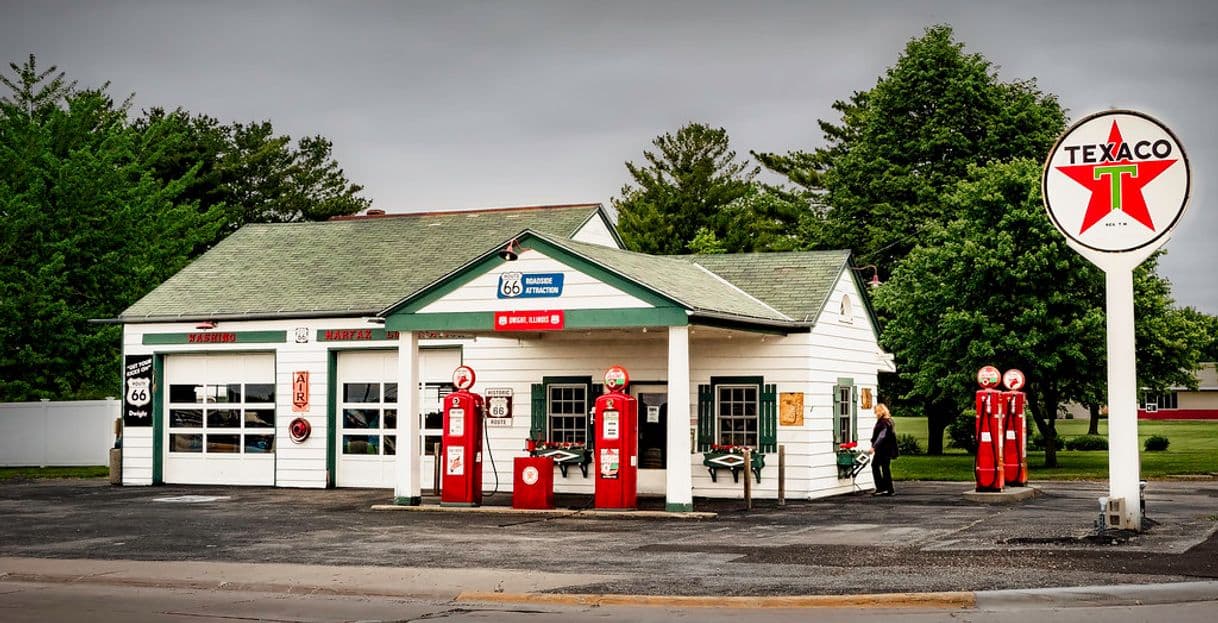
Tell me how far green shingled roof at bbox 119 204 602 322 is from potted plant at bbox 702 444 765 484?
22.2 ft

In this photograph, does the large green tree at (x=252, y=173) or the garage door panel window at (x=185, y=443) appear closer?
the garage door panel window at (x=185, y=443)

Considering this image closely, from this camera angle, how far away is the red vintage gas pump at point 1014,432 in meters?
25.8

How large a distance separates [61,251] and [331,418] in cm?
1751

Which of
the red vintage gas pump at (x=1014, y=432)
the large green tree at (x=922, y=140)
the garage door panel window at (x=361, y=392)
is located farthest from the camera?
the large green tree at (x=922, y=140)

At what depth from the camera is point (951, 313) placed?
35625 millimetres

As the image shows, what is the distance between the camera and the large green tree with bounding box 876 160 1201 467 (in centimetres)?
3488

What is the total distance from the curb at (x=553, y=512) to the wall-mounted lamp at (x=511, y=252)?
4179 millimetres

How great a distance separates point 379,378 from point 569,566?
14392mm

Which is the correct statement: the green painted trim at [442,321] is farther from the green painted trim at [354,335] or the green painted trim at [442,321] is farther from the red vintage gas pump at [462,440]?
the green painted trim at [354,335]

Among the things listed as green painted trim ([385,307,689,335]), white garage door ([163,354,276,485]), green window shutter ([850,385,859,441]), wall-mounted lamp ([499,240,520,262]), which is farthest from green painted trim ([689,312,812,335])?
white garage door ([163,354,276,485])

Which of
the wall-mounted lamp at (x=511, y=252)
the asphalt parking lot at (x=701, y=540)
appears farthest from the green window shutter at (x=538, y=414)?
the wall-mounted lamp at (x=511, y=252)

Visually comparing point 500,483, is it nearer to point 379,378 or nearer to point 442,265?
point 379,378

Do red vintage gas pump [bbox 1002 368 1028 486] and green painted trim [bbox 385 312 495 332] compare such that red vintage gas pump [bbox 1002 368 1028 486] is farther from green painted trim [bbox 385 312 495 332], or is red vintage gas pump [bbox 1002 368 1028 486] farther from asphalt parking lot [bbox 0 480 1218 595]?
green painted trim [bbox 385 312 495 332]

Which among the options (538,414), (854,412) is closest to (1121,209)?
(854,412)
